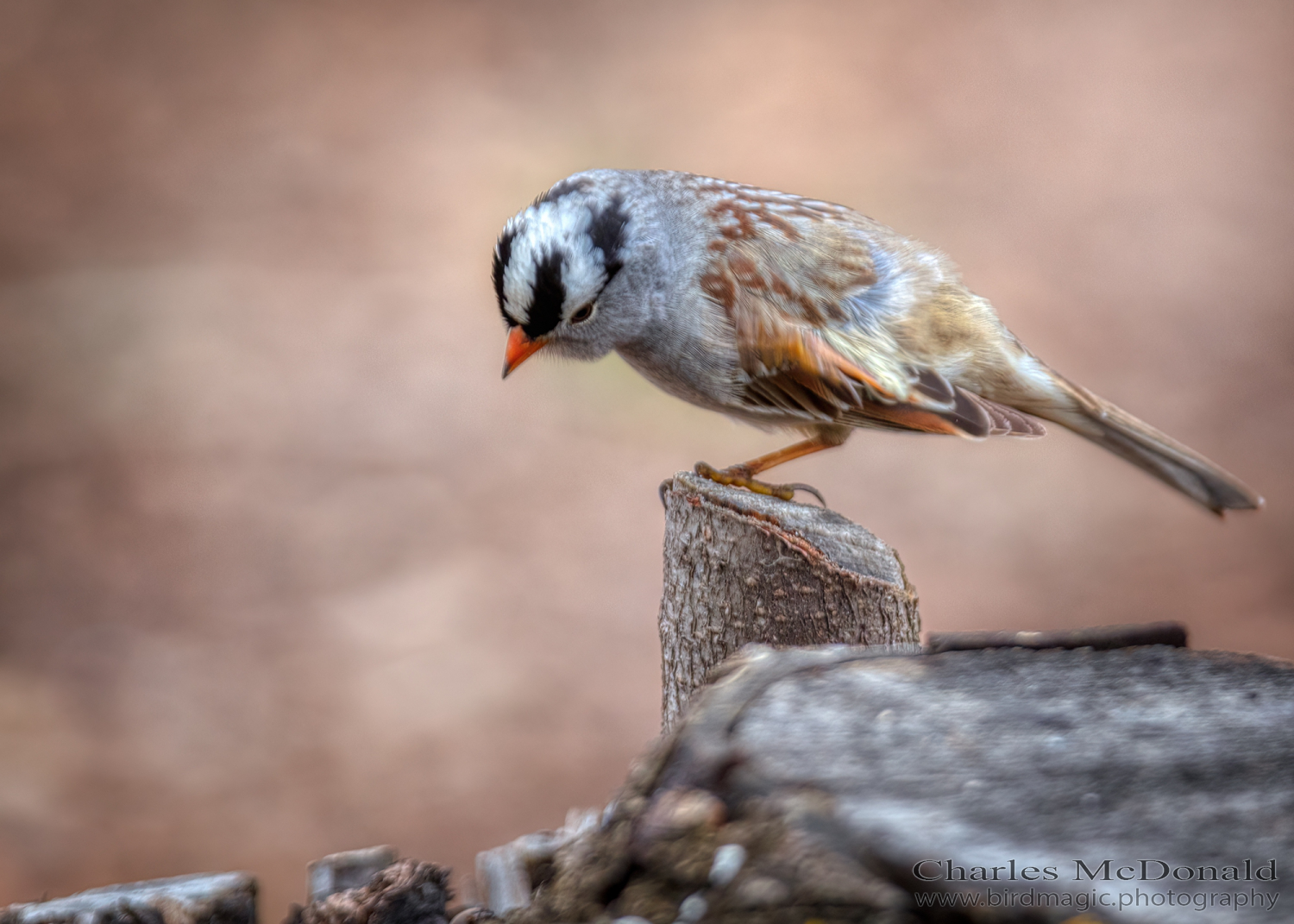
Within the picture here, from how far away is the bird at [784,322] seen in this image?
337 cm

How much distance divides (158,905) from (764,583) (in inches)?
→ 52.3

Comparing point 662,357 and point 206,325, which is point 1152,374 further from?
point 206,325

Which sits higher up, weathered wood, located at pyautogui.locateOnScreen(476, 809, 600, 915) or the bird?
the bird

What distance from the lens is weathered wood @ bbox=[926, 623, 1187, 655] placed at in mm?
1902

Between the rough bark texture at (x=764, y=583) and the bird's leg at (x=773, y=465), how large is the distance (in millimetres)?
302

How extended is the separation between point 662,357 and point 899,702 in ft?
6.75

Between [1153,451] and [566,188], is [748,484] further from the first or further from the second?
[1153,451]

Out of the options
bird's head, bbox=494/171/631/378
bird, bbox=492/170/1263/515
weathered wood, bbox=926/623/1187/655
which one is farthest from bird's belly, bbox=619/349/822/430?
weathered wood, bbox=926/623/1187/655

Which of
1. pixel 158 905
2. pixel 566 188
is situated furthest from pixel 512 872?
pixel 566 188

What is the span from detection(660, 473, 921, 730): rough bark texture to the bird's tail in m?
1.36

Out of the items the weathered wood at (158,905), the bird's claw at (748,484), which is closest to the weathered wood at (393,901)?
the weathered wood at (158,905)

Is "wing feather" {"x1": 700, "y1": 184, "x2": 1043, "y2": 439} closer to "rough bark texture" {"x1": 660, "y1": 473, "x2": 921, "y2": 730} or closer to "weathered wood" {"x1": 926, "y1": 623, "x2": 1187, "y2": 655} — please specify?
"rough bark texture" {"x1": 660, "y1": 473, "x2": 921, "y2": 730}

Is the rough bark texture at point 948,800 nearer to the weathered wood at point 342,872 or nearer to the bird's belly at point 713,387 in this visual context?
the weathered wood at point 342,872

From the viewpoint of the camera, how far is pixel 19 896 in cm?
513
